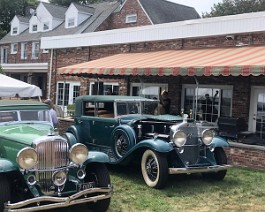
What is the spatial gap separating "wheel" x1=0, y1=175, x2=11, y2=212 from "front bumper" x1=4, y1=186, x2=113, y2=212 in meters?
0.10

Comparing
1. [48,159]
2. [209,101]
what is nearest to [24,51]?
[209,101]

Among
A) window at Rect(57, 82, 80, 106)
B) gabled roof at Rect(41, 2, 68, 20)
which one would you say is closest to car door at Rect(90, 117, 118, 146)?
window at Rect(57, 82, 80, 106)

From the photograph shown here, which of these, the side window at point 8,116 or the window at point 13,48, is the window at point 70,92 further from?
the window at point 13,48

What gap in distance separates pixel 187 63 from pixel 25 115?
18.4ft

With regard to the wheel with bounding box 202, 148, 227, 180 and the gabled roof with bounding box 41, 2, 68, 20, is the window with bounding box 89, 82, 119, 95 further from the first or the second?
the gabled roof with bounding box 41, 2, 68, 20

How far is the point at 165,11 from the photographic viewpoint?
31.0 metres

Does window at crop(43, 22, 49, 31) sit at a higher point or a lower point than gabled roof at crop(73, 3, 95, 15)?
lower

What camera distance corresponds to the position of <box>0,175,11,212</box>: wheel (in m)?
4.86

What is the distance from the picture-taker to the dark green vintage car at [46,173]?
5.01m

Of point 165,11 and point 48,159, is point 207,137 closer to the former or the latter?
point 48,159

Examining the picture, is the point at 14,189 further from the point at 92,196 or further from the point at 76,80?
the point at 76,80

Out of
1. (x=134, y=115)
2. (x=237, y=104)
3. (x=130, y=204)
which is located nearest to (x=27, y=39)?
(x=237, y=104)

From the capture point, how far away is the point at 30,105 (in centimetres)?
655

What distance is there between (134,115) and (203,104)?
220 inches
